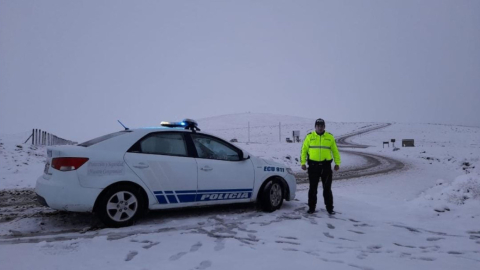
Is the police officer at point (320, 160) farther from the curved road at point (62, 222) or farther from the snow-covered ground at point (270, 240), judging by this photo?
the curved road at point (62, 222)

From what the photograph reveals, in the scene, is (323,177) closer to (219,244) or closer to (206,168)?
(206,168)

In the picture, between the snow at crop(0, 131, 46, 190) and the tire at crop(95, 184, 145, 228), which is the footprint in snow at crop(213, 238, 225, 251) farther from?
the snow at crop(0, 131, 46, 190)

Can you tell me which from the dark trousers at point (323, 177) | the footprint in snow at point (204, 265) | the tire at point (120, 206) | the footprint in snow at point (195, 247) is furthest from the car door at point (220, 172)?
the footprint in snow at point (204, 265)

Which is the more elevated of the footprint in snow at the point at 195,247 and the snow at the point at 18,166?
the snow at the point at 18,166

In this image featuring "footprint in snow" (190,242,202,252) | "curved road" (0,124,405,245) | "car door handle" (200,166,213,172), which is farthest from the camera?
"car door handle" (200,166,213,172)

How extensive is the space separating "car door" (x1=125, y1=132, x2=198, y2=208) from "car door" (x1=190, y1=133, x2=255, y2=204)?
0.60ft

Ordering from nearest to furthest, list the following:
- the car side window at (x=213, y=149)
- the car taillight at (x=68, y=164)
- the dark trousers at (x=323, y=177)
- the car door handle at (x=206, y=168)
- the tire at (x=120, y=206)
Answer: the car taillight at (x=68, y=164) < the tire at (x=120, y=206) < the car door handle at (x=206, y=168) < the car side window at (x=213, y=149) < the dark trousers at (x=323, y=177)

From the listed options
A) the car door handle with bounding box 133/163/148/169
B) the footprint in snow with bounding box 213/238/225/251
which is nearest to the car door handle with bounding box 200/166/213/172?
the car door handle with bounding box 133/163/148/169

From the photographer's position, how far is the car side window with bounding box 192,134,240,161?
5617 millimetres

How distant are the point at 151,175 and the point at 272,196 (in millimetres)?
2327

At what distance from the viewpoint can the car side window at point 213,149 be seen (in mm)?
5617

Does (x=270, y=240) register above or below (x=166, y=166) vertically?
below

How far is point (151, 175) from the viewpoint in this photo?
495 centimetres

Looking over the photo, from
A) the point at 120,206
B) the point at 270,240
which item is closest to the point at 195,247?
the point at 270,240
